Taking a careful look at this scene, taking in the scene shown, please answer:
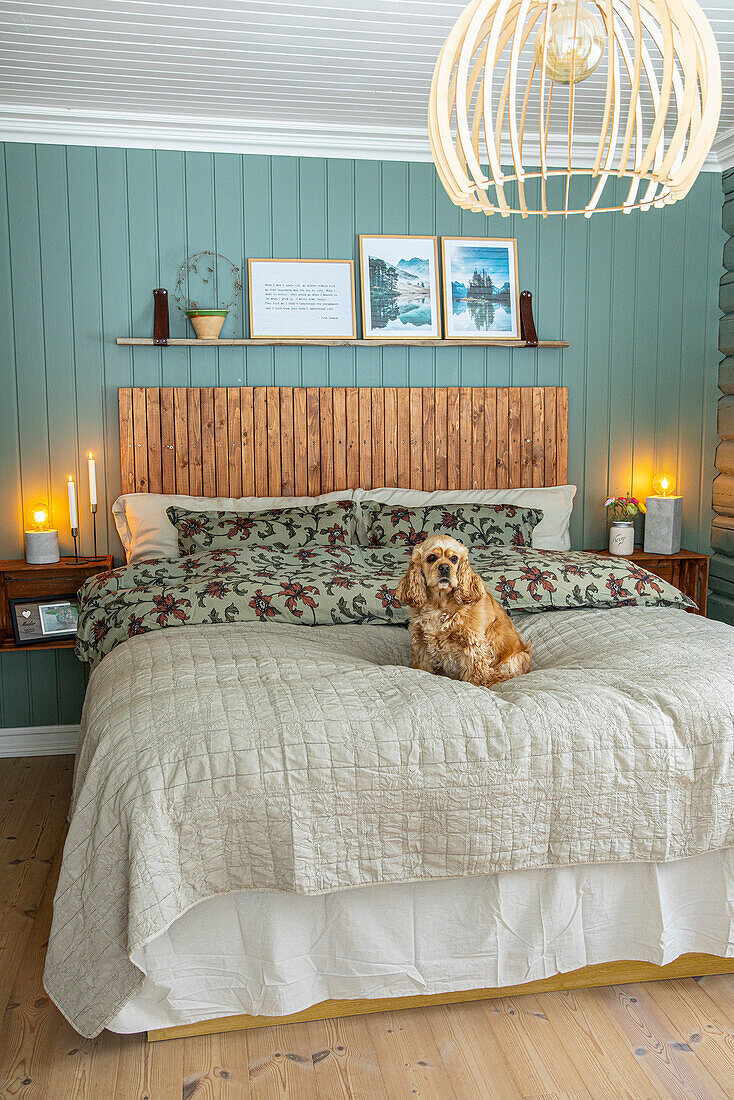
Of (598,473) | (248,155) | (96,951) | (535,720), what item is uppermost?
(248,155)

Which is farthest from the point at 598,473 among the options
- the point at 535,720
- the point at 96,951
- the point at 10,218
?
the point at 96,951

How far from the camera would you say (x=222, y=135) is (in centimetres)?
370

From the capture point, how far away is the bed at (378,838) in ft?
5.75

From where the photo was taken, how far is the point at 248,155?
3.77 metres

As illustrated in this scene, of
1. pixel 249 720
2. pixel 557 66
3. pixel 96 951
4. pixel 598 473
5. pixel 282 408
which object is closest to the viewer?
pixel 557 66

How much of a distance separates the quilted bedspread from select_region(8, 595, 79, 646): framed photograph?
1564mm

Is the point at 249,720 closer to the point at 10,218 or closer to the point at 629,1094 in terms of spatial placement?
the point at 629,1094

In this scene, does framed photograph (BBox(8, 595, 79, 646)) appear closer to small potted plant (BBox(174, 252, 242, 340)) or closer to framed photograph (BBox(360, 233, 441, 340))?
small potted plant (BBox(174, 252, 242, 340))

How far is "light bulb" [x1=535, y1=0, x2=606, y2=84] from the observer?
1447 mm

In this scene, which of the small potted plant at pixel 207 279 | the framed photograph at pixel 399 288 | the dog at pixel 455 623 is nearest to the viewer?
the dog at pixel 455 623

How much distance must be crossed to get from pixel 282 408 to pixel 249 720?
2.25 m

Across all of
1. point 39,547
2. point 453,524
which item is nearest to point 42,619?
point 39,547

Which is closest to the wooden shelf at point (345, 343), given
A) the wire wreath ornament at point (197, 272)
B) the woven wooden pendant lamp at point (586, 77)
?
the wire wreath ornament at point (197, 272)

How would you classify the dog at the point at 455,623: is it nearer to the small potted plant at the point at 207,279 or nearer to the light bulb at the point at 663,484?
the small potted plant at the point at 207,279
